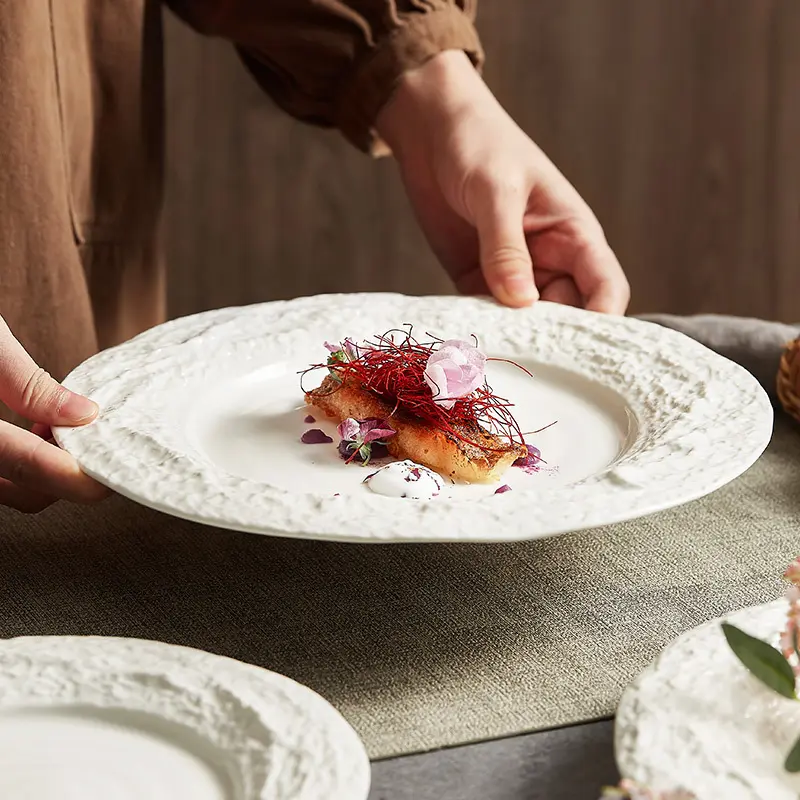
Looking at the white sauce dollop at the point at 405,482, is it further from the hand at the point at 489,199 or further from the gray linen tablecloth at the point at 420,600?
the hand at the point at 489,199

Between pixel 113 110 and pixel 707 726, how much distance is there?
1.31m

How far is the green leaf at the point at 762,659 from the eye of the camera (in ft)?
1.95

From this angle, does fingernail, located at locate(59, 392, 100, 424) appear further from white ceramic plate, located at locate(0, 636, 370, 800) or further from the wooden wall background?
the wooden wall background

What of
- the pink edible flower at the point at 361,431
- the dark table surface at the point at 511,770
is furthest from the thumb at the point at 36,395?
the dark table surface at the point at 511,770

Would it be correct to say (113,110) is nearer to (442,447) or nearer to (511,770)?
(442,447)

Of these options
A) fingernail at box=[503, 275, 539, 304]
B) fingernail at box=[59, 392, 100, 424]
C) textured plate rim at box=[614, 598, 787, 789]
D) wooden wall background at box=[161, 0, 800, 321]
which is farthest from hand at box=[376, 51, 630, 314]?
wooden wall background at box=[161, 0, 800, 321]

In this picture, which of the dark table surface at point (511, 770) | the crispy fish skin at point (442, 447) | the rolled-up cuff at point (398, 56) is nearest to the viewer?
the dark table surface at point (511, 770)

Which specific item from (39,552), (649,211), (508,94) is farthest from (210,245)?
(39,552)

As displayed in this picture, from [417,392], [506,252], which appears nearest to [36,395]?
[417,392]

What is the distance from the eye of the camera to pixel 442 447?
998 millimetres

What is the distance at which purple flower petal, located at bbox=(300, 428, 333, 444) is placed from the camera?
102cm

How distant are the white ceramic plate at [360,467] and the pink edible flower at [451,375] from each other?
0.29ft

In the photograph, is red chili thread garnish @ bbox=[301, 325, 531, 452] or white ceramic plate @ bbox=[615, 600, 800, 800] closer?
white ceramic plate @ bbox=[615, 600, 800, 800]

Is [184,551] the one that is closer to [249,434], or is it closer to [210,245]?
[249,434]
